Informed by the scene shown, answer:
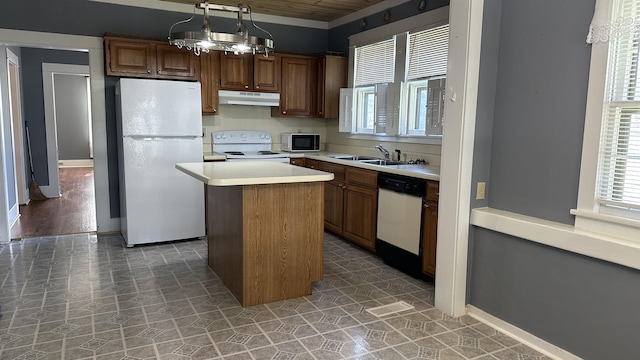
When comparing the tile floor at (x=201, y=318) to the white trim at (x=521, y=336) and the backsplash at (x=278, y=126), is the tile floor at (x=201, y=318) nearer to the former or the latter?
the white trim at (x=521, y=336)

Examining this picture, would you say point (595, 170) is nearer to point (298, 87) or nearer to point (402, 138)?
point (402, 138)

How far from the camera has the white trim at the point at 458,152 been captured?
2.74 metres

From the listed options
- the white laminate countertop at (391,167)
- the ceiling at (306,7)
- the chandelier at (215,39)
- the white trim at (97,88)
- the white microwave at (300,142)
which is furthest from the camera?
the white microwave at (300,142)

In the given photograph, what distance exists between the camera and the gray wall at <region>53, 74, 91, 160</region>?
10750mm

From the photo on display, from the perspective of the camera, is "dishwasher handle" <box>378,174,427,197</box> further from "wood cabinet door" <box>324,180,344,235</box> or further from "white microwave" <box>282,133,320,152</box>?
"white microwave" <box>282,133,320,152</box>

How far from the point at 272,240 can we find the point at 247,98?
2.54 meters

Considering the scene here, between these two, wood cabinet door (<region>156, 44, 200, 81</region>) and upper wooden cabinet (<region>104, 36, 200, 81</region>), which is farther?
wood cabinet door (<region>156, 44, 200, 81</region>)

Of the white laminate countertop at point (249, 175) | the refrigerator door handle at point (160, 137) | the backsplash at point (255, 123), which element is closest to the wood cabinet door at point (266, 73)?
the backsplash at point (255, 123)

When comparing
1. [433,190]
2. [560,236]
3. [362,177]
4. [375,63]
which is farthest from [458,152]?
[375,63]

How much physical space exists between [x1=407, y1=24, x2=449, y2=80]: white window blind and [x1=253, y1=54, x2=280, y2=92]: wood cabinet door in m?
1.70

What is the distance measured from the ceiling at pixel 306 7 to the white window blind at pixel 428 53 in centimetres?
84

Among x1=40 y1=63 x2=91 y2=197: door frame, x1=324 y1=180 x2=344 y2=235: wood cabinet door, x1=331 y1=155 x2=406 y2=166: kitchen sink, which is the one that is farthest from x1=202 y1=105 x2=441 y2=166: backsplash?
x1=40 y1=63 x2=91 y2=197: door frame

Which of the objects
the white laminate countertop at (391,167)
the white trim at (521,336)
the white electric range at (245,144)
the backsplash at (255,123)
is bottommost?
the white trim at (521,336)

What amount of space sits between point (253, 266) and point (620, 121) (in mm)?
2332
